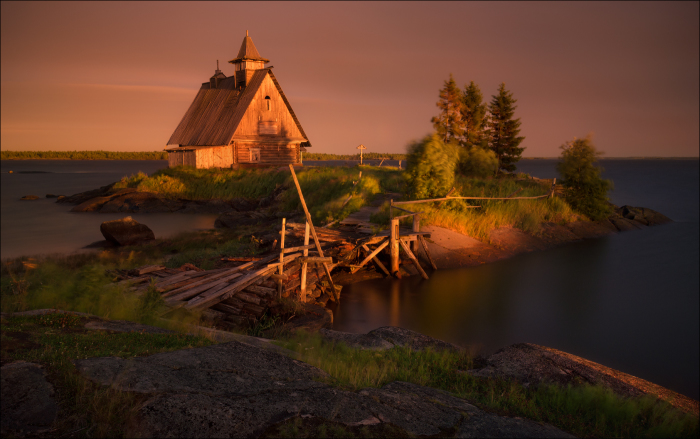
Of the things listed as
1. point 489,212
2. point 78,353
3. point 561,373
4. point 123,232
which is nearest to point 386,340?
point 561,373

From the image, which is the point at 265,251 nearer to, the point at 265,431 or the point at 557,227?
the point at 265,431

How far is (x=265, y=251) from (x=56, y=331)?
11242 mm

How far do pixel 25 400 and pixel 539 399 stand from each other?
5.90 m

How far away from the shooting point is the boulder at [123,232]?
71.9 ft

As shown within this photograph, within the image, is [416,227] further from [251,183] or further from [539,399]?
[251,183]

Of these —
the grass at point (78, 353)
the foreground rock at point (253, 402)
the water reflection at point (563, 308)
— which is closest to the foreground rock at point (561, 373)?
the foreground rock at point (253, 402)

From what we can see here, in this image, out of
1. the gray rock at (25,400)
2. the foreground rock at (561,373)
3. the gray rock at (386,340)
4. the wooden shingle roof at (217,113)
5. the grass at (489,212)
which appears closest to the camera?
the gray rock at (25,400)

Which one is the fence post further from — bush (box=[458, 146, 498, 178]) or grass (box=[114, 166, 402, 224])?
bush (box=[458, 146, 498, 178])

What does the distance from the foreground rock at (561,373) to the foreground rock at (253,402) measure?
225cm

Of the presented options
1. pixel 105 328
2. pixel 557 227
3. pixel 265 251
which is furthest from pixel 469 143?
pixel 105 328

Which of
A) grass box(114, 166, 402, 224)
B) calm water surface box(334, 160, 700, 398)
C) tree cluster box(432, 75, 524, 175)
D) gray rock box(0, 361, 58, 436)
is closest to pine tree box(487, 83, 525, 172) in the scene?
tree cluster box(432, 75, 524, 175)

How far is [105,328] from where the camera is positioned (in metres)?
6.73

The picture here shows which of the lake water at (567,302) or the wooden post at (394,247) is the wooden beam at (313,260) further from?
the wooden post at (394,247)

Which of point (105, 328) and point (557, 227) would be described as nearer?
point (105, 328)
